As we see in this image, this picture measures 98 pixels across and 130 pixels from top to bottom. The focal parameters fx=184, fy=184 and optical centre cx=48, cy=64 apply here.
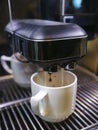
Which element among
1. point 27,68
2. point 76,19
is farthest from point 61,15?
point 27,68

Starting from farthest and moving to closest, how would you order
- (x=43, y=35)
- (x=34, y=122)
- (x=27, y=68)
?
(x=27, y=68)
(x=34, y=122)
(x=43, y=35)

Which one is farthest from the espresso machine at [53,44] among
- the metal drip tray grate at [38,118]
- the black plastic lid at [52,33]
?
the metal drip tray grate at [38,118]

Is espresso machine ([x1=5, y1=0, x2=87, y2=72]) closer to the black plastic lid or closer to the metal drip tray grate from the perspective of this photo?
the black plastic lid

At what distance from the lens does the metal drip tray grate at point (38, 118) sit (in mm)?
371

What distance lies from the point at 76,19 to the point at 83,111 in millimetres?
265

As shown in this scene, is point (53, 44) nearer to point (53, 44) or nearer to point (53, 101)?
point (53, 44)

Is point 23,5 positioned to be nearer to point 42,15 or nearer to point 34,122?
point 42,15

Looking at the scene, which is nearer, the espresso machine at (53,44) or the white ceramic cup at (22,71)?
the espresso machine at (53,44)

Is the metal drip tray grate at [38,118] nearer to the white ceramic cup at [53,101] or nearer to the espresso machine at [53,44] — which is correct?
the white ceramic cup at [53,101]

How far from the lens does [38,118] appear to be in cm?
40

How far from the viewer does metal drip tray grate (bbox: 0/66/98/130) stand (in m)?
0.37

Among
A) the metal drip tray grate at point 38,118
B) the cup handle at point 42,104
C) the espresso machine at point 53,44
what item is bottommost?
the metal drip tray grate at point 38,118

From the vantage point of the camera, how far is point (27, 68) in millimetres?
513

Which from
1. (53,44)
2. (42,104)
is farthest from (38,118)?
(53,44)
